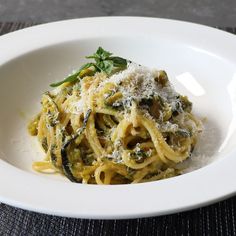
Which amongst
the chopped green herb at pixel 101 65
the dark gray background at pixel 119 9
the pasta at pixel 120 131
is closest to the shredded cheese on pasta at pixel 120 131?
the pasta at pixel 120 131

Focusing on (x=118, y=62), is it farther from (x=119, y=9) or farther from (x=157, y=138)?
(x=119, y=9)

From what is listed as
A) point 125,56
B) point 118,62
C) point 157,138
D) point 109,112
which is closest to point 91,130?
point 109,112

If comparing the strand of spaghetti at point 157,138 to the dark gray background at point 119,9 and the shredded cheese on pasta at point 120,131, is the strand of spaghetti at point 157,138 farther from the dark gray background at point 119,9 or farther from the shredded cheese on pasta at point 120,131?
the dark gray background at point 119,9

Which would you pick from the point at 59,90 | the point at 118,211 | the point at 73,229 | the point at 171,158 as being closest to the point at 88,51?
the point at 59,90

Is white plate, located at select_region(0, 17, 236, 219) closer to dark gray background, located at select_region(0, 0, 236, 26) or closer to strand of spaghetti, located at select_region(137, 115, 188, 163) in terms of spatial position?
strand of spaghetti, located at select_region(137, 115, 188, 163)

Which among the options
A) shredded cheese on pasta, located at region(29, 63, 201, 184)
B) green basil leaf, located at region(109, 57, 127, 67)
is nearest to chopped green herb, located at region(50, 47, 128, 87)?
green basil leaf, located at region(109, 57, 127, 67)

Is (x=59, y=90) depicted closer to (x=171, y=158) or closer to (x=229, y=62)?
(x=171, y=158)
